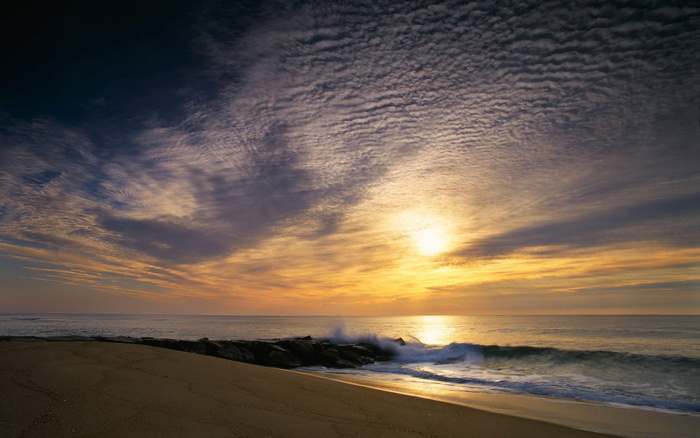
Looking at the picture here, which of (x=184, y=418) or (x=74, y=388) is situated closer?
(x=184, y=418)

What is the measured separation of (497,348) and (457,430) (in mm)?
22923

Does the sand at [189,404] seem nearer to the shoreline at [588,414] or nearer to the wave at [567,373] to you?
the shoreline at [588,414]

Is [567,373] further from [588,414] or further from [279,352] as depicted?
[279,352]

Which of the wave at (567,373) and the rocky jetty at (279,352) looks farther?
the rocky jetty at (279,352)

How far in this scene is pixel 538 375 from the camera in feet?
54.7

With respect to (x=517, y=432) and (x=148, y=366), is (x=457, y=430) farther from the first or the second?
(x=148, y=366)

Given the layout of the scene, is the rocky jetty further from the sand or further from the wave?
the sand

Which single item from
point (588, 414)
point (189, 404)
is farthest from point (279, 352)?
point (189, 404)

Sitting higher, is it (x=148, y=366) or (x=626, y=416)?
(x=148, y=366)

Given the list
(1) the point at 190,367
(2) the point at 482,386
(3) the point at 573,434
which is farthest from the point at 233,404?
(2) the point at 482,386

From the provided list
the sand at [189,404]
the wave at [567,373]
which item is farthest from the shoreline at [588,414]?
the sand at [189,404]

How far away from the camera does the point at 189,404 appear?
4.90 metres

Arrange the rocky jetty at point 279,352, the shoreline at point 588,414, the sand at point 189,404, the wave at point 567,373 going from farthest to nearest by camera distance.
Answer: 1. the rocky jetty at point 279,352
2. the wave at point 567,373
3. the shoreline at point 588,414
4. the sand at point 189,404

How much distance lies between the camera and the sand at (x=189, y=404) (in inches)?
157
